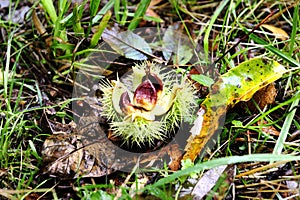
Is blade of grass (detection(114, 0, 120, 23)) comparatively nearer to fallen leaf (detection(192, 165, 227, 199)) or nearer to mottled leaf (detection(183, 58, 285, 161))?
mottled leaf (detection(183, 58, 285, 161))

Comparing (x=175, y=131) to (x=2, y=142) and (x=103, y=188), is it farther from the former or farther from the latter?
(x=2, y=142)

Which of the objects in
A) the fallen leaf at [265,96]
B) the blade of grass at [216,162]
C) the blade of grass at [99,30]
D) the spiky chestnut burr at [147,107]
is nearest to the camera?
the blade of grass at [216,162]

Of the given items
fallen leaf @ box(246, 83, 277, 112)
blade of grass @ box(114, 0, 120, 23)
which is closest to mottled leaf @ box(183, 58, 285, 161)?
fallen leaf @ box(246, 83, 277, 112)

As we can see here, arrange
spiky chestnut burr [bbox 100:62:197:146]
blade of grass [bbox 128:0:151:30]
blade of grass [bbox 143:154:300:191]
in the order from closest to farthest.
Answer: blade of grass [bbox 143:154:300:191] < spiky chestnut burr [bbox 100:62:197:146] < blade of grass [bbox 128:0:151:30]

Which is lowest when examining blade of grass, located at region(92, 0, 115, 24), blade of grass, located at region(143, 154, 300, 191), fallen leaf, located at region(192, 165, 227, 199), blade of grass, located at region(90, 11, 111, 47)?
fallen leaf, located at region(192, 165, 227, 199)

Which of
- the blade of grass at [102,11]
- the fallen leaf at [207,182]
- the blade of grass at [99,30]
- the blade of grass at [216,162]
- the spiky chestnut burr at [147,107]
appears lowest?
the fallen leaf at [207,182]

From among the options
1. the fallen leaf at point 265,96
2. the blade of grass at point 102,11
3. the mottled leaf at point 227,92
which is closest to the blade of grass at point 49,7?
the blade of grass at point 102,11

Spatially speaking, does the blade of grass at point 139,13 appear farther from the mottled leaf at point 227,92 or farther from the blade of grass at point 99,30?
the mottled leaf at point 227,92

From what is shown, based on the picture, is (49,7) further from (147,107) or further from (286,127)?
(286,127)

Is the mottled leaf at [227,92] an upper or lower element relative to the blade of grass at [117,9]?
lower
